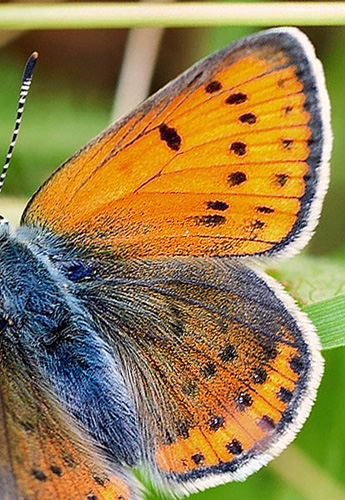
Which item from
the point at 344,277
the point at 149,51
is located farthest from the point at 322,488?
the point at 149,51

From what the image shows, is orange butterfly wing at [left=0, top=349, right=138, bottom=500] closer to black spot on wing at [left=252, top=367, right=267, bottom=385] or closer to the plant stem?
black spot on wing at [left=252, top=367, right=267, bottom=385]

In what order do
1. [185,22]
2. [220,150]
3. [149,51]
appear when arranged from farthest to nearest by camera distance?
1. [149,51]
2. [185,22]
3. [220,150]

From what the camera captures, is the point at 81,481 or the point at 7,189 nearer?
the point at 81,481

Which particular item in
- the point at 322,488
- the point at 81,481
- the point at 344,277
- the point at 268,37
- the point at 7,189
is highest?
the point at 7,189

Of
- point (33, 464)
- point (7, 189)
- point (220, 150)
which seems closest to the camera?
point (33, 464)

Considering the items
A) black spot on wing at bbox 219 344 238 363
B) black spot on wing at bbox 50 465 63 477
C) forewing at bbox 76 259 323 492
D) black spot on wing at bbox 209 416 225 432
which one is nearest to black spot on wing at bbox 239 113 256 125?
forewing at bbox 76 259 323 492

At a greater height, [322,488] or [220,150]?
[220,150]

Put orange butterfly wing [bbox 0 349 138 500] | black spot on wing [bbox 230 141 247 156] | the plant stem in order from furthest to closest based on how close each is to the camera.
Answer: the plant stem → black spot on wing [bbox 230 141 247 156] → orange butterfly wing [bbox 0 349 138 500]

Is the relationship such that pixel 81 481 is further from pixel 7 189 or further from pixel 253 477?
pixel 7 189
